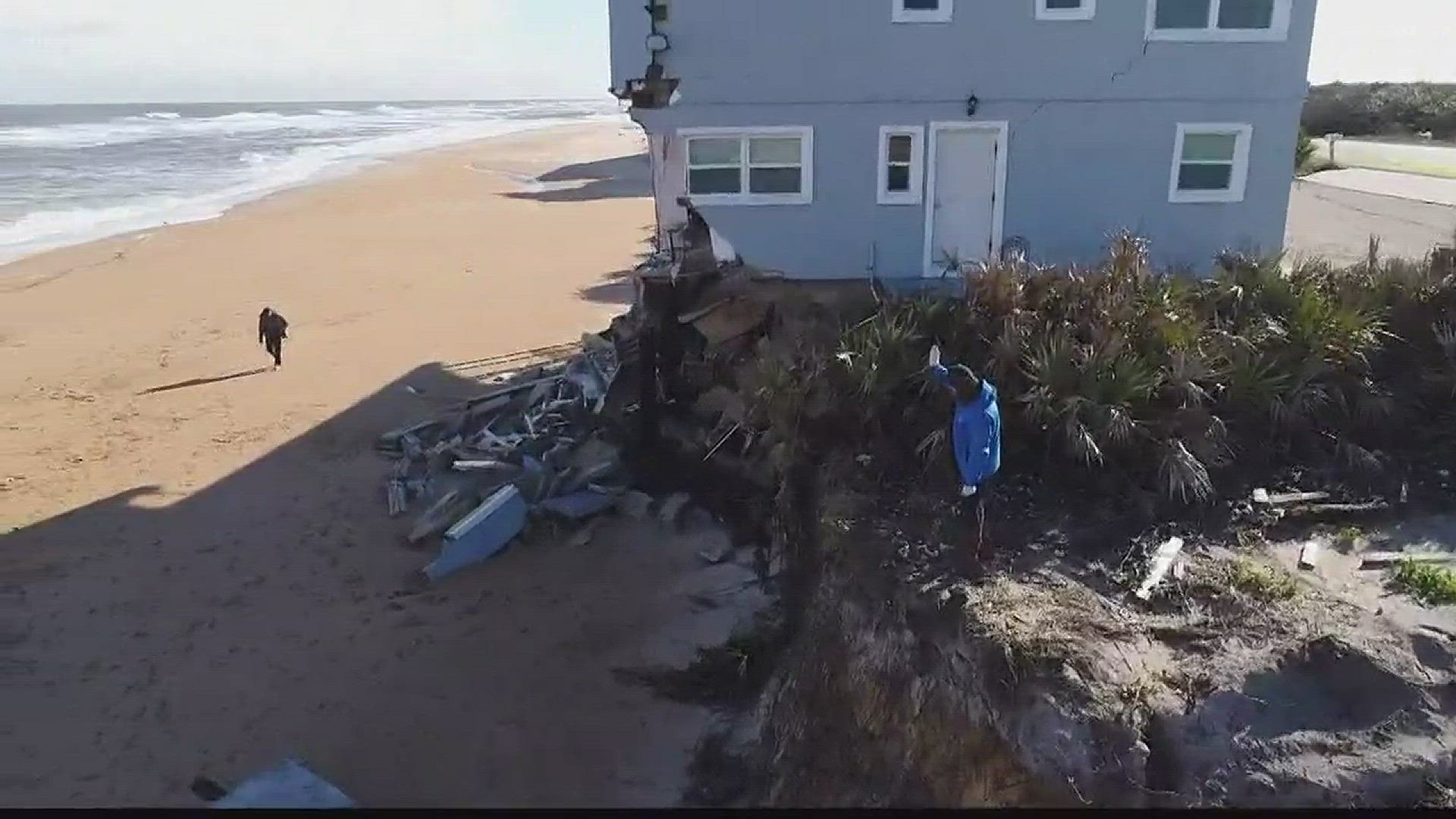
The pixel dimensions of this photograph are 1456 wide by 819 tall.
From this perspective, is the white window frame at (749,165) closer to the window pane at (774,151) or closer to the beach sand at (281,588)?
the window pane at (774,151)

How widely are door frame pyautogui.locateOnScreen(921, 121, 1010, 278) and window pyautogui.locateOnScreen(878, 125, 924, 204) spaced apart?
0.40 ft

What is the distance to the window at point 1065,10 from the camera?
14023mm

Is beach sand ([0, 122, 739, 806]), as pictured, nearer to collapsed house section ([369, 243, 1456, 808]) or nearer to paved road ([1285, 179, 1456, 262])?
collapsed house section ([369, 243, 1456, 808])

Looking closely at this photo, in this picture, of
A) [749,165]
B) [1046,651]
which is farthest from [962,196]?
[1046,651]

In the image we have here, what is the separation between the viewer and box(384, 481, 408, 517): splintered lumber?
14.1m

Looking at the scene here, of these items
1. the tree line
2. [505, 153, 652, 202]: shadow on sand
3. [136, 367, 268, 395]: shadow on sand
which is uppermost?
the tree line

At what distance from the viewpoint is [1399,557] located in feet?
26.1

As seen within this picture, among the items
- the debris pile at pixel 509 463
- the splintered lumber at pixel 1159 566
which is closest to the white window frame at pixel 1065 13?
the debris pile at pixel 509 463

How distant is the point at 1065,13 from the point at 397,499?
461 inches

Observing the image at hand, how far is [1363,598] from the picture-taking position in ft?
24.4

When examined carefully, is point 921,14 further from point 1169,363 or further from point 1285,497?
point 1285,497

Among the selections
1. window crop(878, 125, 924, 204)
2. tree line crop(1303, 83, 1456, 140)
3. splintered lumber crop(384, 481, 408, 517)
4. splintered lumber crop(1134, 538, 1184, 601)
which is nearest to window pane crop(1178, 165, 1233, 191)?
window crop(878, 125, 924, 204)

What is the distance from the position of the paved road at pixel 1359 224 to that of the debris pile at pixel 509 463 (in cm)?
1124

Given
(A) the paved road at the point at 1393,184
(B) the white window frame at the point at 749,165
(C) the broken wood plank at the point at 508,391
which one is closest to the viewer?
(B) the white window frame at the point at 749,165
